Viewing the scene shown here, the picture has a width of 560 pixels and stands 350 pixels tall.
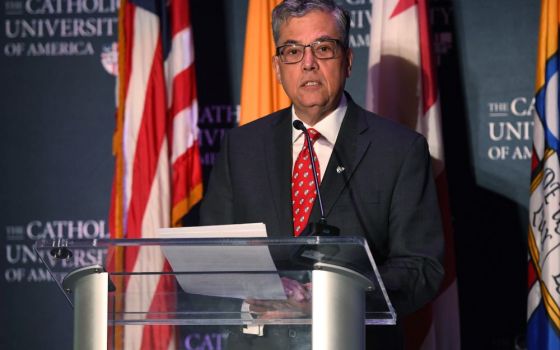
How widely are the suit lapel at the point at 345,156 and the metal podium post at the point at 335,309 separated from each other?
1.02 metres

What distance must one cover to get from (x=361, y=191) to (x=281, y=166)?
325 millimetres

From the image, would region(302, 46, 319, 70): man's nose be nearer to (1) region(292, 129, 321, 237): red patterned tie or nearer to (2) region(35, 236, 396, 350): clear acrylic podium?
(1) region(292, 129, 321, 237): red patterned tie

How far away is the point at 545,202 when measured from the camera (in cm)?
423

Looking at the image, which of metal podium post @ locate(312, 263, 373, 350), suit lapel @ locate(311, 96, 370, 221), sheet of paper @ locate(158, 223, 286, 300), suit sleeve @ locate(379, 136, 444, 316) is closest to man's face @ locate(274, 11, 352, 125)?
suit lapel @ locate(311, 96, 370, 221)

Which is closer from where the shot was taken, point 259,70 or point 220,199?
point 220,199

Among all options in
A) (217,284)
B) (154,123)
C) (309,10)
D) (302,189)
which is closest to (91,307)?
(217,284)

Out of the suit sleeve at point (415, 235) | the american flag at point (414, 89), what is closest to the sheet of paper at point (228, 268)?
the suit sleeve at point (415, 235)

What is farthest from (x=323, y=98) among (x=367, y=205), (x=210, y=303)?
(x=210, y=303)

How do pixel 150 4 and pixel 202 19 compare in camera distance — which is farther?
pixel 202 19

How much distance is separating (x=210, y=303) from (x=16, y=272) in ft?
10.6

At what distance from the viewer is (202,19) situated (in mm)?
5137

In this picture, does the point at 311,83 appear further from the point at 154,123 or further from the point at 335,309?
the point at 154,123

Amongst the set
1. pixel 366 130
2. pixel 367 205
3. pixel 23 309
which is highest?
pixel 366 130

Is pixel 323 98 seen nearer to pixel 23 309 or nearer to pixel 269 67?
pixel 269 67
